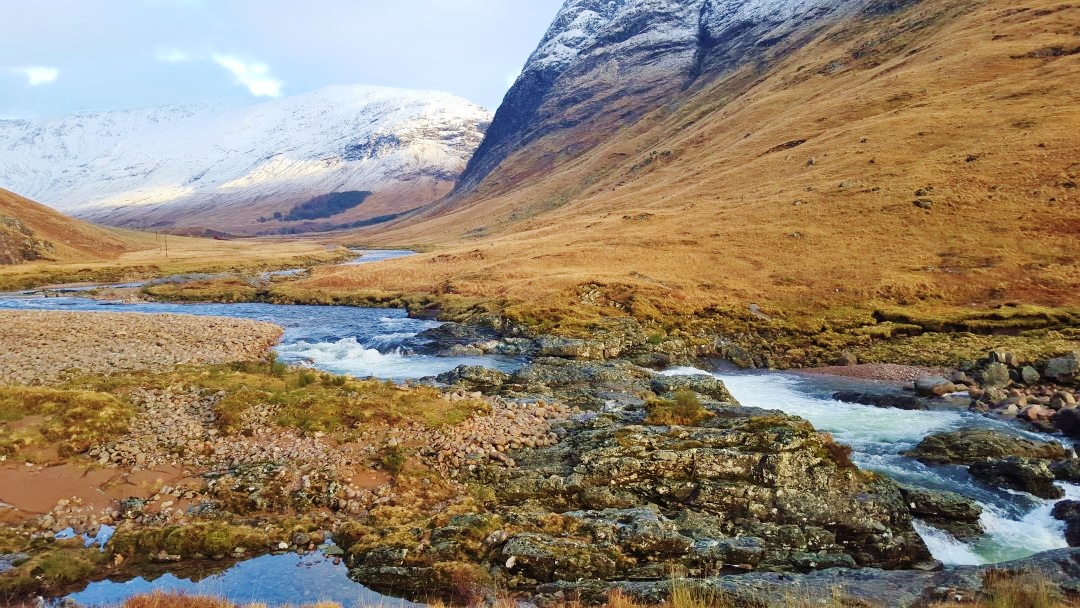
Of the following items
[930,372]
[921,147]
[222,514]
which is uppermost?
[921,147]

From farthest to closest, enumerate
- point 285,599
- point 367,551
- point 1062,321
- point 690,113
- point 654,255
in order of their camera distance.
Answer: point 690,113, point 654,255, point 1062,321, point 367,551, point 285,599

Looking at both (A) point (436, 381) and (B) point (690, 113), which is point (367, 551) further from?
(B) point (690, 113)

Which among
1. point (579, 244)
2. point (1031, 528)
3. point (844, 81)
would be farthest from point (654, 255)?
point (844, 81)

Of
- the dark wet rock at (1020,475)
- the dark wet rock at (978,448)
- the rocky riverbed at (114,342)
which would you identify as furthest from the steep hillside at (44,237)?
the dark wet rock at (1020,475)

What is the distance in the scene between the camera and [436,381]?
3194cm

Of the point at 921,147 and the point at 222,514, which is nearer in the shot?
the point at 222,514

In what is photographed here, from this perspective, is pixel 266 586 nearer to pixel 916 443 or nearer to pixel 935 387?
pixel 916 443

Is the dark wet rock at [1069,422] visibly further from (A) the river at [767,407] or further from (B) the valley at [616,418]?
(A) the river at [767,407]

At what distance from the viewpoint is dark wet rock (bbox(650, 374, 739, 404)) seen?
28.2 meters

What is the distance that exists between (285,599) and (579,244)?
225 feet

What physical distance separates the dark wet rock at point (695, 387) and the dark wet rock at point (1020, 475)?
990 centimetres

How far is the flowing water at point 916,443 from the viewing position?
52.2ft

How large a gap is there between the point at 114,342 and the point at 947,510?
1805 inches

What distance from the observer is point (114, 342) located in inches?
1521
